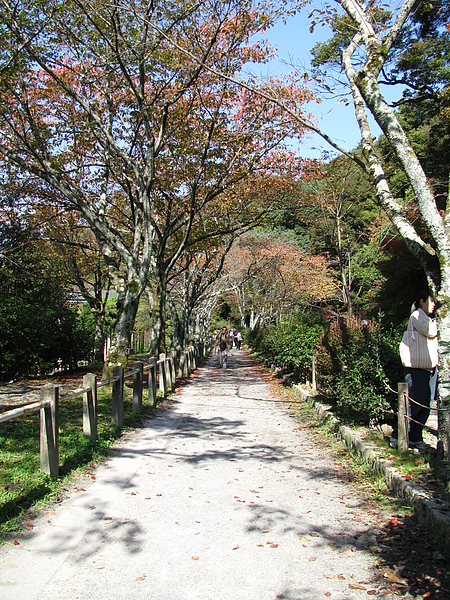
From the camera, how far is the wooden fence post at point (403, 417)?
6.18 m

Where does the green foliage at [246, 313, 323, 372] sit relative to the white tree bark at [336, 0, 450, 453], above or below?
below

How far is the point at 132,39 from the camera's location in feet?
43.3

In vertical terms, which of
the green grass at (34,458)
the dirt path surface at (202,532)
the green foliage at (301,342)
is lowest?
the dirt path surface at (202,532)

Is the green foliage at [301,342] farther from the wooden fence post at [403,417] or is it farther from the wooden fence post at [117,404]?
the wooden fence post at [403,417]

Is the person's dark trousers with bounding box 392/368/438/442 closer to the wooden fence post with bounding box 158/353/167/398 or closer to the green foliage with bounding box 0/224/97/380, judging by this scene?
the wooden fence post with bounding box 158/353/167/398

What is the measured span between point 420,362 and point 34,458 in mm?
4950

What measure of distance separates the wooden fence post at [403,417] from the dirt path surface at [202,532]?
83cm

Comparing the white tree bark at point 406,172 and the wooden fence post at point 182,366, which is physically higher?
the white tree bark at point 406,172

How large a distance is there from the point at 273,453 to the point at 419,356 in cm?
279

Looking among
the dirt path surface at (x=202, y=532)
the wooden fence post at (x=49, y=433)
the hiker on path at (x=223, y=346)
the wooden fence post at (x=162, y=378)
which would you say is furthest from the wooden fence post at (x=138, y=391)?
the hiker on path at (x=223, y=346)

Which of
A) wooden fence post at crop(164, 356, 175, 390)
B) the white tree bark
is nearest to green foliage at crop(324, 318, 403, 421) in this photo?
the white tree bark

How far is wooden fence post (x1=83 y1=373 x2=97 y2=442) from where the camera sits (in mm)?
7555

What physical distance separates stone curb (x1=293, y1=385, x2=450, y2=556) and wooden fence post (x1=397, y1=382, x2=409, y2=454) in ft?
0.89

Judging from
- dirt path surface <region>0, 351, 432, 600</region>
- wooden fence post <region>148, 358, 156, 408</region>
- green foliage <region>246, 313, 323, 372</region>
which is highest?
green foliage <region>246, 313, 323, 372</region>
